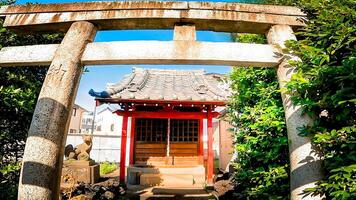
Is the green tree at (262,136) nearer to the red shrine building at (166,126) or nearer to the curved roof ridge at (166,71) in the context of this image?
the red shrine building at (166,126)

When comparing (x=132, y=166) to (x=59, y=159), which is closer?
(x=59, y=159)

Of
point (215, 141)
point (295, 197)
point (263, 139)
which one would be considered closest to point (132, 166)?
point (263, 139)

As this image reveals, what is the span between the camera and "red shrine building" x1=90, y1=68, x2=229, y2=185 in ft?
33.8

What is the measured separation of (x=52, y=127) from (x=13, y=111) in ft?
6.91

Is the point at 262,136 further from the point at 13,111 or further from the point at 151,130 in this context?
the point at 151,130

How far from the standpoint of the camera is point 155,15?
11.8 ft

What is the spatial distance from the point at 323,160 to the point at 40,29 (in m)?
4.38

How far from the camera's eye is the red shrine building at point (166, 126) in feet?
33.8

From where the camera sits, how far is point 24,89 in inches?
189

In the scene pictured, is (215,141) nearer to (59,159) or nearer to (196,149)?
(196,149)

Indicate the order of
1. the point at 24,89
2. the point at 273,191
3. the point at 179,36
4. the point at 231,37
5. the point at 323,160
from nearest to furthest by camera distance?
the point at 323,160 < the point at 179,36 < the point at 273,191 < the point at 24,89 < the point at 231,37

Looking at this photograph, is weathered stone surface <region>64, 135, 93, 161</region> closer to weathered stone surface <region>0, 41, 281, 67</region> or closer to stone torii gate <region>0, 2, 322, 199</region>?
stone torii gate <region>0, 2, 322, 199</region>

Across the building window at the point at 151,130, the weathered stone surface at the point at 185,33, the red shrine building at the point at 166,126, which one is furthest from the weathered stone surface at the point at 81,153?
the weathered stone surface at the point at 185,33

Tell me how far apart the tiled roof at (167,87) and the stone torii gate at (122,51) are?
14.4 ft
